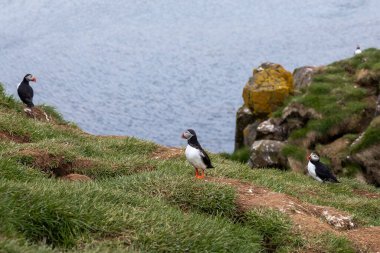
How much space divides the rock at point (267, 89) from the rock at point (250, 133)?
0.75 m

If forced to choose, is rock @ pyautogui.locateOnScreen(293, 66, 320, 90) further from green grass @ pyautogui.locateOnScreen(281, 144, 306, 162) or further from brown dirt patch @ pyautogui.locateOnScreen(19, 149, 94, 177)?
brown dirt patch @ pyautogui.locateOnScreen(19, 149, 94, 177)

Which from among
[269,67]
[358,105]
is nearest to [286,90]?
[269,67]

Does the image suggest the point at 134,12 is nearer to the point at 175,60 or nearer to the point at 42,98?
the point at 175,60

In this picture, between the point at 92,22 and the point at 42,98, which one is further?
the point at 92,22

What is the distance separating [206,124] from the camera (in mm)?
78125

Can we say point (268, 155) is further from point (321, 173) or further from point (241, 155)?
point (321, 173)

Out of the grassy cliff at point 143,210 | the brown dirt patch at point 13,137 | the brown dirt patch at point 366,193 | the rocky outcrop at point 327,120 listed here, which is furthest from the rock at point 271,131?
the brown dirt patch at point 13,137

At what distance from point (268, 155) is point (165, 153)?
11.8 meters

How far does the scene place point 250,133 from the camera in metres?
36.8

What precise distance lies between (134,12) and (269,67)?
82854 millimetres

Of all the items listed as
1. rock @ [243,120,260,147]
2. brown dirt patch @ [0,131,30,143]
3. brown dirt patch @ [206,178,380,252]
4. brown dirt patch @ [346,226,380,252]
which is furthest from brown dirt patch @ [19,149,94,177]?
rock @ [243,120,260,147]

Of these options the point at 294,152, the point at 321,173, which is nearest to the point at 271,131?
the point at 294,152

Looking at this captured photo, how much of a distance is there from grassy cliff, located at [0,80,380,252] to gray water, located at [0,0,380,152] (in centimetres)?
5228

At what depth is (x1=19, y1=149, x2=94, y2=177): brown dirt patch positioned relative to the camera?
44.7 ft
